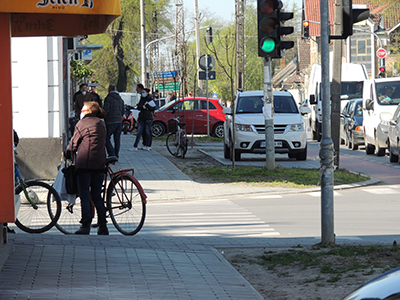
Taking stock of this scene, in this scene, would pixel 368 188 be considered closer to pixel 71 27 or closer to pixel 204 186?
pixel 204 186

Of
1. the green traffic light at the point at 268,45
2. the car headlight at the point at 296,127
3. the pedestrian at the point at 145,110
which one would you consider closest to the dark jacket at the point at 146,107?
the pedestrian at the point at 145,110

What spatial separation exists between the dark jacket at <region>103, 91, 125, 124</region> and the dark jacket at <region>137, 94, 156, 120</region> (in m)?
3.05

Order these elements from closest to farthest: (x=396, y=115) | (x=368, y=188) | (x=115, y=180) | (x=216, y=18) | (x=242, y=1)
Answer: (x=115, y=180) < (x=368, y=188) < (x=396, y=115) < (x=242, y=1) < (x=216, y=18)

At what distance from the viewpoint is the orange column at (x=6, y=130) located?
6.36 m

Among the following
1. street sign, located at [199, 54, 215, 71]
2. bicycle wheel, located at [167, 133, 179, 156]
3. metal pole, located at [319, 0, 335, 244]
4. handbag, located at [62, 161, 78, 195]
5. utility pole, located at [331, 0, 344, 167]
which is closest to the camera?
metal pole, located at [319, 0, 335, 244]

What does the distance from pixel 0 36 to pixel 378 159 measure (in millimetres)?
16678

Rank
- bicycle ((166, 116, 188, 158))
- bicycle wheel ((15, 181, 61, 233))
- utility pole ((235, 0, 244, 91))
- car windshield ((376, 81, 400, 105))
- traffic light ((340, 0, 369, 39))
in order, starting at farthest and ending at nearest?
1. utility pole ((235, 0, 244, 91))
2. car windshield ((376, 81, 400, 105))
3. bicycle ((166, 116, 188, 158))
4. bicycle wheel ((15, 181, 61, 233))
5. traffic light ((340, 0, 369, 39))

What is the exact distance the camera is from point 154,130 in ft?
104

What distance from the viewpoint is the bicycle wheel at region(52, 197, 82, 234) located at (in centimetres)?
982

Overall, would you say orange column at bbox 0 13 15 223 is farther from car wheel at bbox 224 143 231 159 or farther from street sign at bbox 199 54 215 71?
street sign at bbox 199 54 215 71

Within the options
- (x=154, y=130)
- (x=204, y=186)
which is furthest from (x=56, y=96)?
(x=154, y=130)

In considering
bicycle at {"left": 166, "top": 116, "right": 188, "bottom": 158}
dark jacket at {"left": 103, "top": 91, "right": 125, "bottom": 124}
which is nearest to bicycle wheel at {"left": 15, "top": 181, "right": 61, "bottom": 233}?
dark jacket at {"left": 103, "top": 91, "right": 125, "bottom": 124}

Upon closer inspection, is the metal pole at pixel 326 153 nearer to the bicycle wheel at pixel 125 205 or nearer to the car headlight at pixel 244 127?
the bicycle wheel at pixel 125 205

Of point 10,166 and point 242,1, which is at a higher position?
point 242,1
